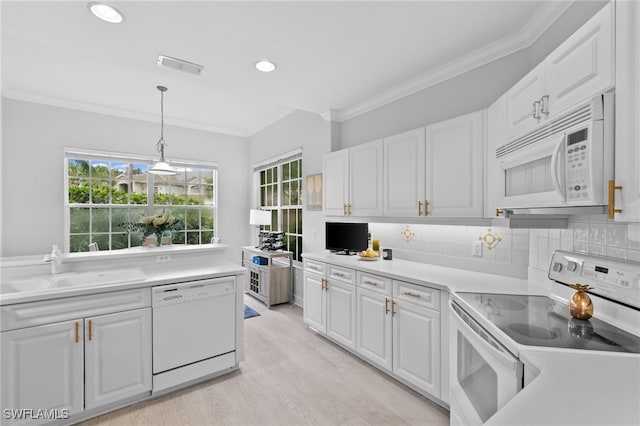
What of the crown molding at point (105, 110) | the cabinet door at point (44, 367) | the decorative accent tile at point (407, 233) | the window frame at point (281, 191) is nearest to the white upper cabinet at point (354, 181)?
the decorative accent tile at point (407, 233)

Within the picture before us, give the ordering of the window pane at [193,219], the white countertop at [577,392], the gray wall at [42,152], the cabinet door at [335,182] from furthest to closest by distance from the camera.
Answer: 1. the window pane at [193,219]
2. the gray wall at [42,152]
3. the cabinet door at [335,182]
4. the white countertop at [577,392]

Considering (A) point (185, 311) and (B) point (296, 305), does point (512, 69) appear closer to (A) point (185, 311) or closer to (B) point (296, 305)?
(A) point (185, 311)

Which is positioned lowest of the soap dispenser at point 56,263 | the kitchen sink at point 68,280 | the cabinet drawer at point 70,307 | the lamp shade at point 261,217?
the cabinet drawer at point 70,307

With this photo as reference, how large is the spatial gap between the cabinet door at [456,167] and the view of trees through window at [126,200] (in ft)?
13.1

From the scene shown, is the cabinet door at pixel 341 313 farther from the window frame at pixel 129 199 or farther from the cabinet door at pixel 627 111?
the window frame at pixel 129 199

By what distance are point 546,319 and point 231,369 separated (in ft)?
7.89

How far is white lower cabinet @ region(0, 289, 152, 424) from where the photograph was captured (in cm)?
177

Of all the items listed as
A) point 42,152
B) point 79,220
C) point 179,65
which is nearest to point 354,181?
point 179,65

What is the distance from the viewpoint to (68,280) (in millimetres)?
2213

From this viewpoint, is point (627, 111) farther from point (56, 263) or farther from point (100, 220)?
point (100, 220)

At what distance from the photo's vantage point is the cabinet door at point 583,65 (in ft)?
3.62

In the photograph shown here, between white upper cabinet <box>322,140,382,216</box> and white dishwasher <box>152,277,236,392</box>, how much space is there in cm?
147

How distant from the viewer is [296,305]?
4.38m

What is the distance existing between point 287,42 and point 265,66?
1.41ft
